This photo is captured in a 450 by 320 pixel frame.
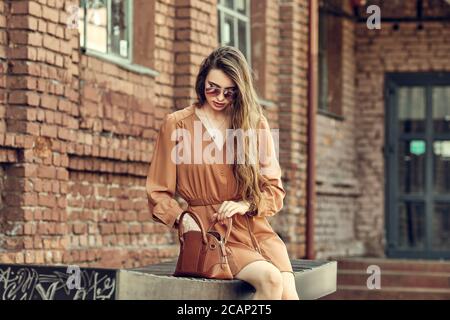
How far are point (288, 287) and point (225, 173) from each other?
562mm

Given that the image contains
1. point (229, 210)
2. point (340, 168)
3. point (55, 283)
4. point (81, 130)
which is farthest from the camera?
point (340, 168)

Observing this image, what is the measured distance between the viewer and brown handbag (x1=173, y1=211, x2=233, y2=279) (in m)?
6.00

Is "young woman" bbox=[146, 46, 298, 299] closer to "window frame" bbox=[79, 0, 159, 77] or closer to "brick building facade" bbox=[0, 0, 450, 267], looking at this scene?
"brick building facade" bbox=[0, 0, 450, 267]

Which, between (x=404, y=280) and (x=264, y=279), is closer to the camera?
(x=264, y=279)

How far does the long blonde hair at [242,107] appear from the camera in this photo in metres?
6.04

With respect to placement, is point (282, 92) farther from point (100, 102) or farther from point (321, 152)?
point (100, 102)

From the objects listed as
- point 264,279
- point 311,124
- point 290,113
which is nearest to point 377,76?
point 311,124

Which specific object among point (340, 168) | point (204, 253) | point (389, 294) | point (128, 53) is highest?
point (128, 53)

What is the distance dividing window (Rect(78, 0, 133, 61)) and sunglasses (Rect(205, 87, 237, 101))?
327cm

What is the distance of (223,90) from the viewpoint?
→ 6059mm

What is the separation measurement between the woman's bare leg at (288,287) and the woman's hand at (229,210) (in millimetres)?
333

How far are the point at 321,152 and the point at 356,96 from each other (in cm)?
149

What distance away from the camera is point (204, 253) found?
604 centimetres

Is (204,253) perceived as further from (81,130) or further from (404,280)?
(404,280)
